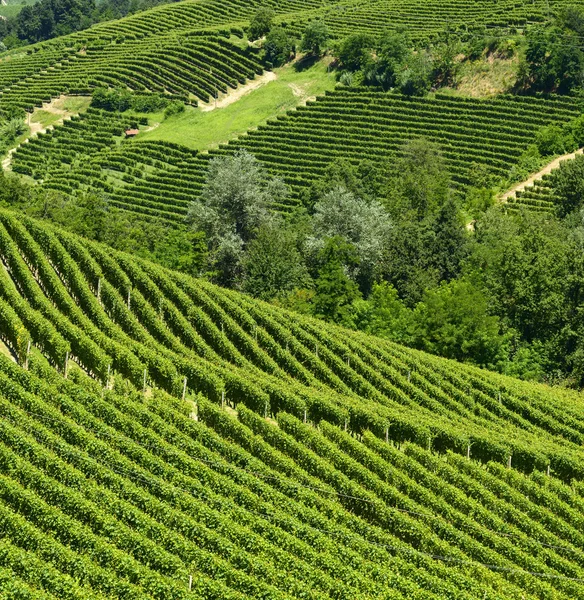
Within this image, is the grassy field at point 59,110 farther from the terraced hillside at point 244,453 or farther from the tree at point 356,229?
the terraced hillside at point 244,453

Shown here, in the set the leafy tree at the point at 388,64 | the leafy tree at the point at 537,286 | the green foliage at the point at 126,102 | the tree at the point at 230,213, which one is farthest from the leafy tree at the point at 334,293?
the green foliage at the point at 126,102

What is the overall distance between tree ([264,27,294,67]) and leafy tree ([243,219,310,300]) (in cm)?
4932

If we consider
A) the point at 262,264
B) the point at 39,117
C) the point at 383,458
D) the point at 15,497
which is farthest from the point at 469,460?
the point at 39,117

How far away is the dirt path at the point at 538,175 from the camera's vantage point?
85500mm

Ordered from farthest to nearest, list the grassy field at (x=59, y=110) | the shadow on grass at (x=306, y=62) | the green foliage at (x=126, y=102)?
1. the shadow on grass at (x=306, y=62)
2. the green foliage at (x=126, y=102)
3. the grassy field at (x=59, y=110)

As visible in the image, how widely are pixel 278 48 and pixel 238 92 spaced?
8103 mm

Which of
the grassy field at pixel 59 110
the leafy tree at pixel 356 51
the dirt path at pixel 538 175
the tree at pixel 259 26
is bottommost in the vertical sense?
the dirt path at pixel 538 175

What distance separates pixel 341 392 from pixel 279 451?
940 cm

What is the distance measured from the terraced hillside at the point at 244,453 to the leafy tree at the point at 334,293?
32.7 feet

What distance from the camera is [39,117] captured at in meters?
109

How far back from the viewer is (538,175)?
88.1m

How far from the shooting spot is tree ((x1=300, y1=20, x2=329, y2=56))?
112 m

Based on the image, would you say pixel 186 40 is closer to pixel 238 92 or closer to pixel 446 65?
pixel 238 92

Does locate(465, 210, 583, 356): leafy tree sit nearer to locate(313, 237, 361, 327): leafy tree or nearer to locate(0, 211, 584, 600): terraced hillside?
locate(313, 237, 361, 327): leafy tree
